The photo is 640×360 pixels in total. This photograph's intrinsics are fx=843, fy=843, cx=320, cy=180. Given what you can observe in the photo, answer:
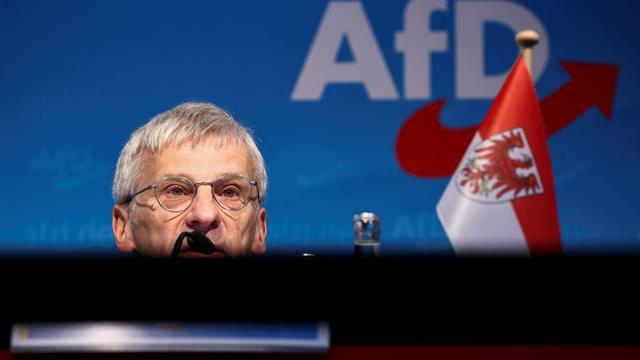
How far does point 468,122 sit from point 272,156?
34.6 inches

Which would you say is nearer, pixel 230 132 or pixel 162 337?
pixel 162 337

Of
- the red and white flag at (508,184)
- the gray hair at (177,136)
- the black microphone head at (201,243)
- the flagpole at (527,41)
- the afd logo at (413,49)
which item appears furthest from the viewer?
the afd logo at (413,49)

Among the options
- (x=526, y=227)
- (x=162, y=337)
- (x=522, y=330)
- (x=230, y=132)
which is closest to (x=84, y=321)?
(x=162, y=337)

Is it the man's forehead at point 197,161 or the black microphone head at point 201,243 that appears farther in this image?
the man's forehead at point 197,161

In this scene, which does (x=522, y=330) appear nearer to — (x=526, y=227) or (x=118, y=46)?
(x=526, y=227)

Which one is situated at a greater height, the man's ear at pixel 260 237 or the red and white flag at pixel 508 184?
the red and white flag at pixel 508 184

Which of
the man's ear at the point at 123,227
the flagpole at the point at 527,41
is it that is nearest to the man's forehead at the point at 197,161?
the man's ear at the point at 123,227

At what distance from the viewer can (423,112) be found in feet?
12.1

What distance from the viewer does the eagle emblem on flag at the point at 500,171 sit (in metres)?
2.43

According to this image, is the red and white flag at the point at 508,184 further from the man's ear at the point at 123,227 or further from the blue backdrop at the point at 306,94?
the blue backdrop at the point at 306,94

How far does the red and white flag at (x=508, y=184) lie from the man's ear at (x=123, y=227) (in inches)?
35.3

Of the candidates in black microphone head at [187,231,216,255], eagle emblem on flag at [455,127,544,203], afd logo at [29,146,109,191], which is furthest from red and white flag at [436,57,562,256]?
afd logo at [29,146,109,191]

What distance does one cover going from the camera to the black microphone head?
1052mm

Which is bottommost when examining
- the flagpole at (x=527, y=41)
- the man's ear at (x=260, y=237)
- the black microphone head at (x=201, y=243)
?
the black microphone head at (x=201, y=243)
